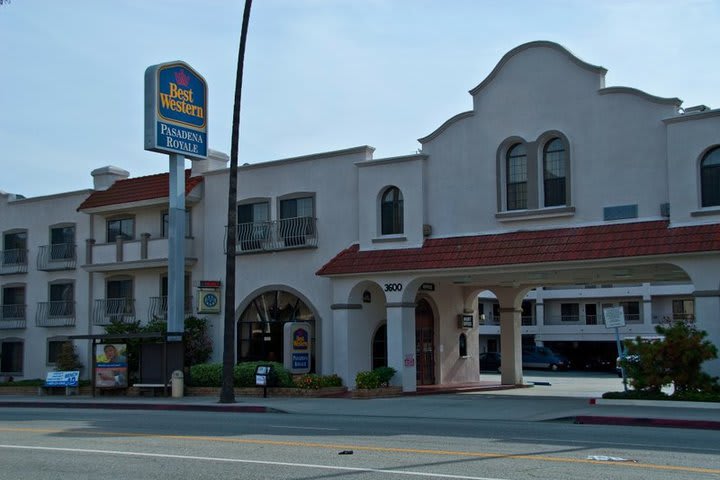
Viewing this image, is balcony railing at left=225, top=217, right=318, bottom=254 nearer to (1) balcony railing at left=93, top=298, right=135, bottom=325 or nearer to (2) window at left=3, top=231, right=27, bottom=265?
(1) balcony railing at left=93, top=298, right=135, bottom=325

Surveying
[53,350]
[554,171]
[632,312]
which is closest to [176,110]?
[554,171]

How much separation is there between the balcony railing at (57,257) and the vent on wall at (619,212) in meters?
23.0

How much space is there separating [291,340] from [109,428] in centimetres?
1248

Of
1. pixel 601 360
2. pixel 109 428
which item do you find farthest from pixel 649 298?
pixel 109 428

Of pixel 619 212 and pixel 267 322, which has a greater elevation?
pixel 619 212

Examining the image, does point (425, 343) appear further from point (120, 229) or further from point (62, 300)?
point (62, 300)

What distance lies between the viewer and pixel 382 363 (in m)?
32.4

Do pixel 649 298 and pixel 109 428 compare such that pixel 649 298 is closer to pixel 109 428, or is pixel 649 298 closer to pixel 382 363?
pixel 382 363

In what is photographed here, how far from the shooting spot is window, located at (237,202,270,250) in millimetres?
33688

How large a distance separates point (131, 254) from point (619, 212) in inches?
768

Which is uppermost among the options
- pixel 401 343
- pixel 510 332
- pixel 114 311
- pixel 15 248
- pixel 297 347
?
pixel 15 248

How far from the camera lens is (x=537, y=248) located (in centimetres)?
2644

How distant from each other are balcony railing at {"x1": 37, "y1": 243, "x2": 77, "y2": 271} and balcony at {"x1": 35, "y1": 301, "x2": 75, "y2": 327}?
153 cm

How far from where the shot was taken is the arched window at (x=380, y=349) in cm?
3219
